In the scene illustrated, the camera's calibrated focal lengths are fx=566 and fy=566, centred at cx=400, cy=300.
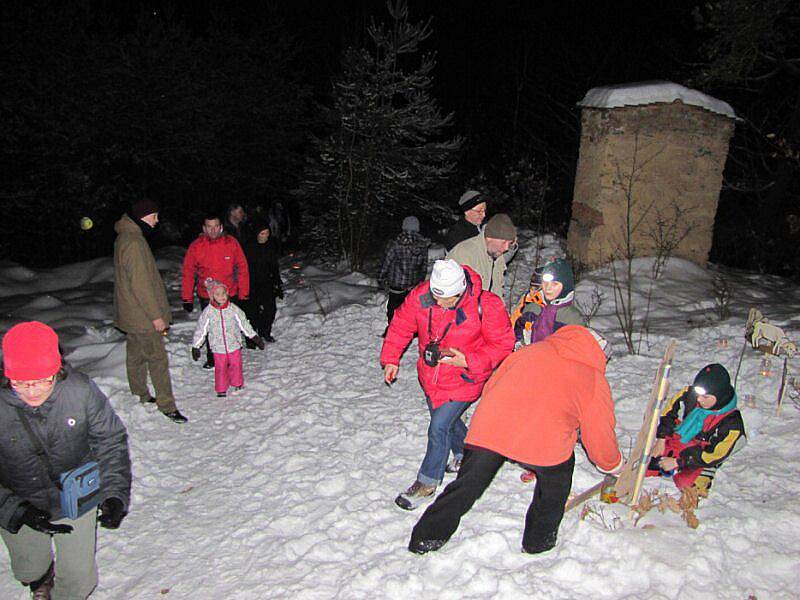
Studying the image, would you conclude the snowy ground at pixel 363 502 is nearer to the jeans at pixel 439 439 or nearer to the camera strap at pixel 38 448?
the jeans at pixel 439 439

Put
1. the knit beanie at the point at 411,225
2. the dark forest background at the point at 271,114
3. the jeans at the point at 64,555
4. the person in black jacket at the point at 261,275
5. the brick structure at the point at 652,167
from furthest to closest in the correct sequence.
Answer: the dark forest background at the point at 271,114
the brick structure at the point at 652,167
the person in black jacket at the point at 261,275
the knit beanie at the point at 411,225
the jeans at the point at 64,555

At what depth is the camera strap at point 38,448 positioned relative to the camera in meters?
2.88

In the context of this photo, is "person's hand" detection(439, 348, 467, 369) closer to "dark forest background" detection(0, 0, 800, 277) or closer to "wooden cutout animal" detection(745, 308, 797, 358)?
"wooden cutout animal" detection(745, 308, 797, 358)

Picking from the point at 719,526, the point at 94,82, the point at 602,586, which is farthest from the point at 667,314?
the point at 94,82

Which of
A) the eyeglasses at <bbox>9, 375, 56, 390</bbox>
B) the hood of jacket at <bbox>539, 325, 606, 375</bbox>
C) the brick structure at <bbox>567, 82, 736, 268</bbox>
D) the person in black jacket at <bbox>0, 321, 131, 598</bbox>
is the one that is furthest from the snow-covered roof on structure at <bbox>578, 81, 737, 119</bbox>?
the eyeglasses at <bbox>9, 375, 56, 390</bbox>

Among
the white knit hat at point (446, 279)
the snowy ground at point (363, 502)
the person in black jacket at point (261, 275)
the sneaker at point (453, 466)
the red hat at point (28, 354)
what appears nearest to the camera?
the red hat at point (28, 354)

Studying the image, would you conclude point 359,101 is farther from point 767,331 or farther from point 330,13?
point 330,13

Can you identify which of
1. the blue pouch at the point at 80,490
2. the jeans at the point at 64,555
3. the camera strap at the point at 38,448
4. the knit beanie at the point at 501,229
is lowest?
the jeans at the point at 64,555

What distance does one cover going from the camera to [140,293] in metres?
5.27

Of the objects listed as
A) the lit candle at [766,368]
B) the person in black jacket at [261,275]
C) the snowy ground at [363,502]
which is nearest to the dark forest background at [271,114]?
the lit candle at [766,368]

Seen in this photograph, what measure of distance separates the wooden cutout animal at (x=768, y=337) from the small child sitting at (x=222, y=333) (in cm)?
499

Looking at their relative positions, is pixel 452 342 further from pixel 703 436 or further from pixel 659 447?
pixel 703 436

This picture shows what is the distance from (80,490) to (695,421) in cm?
398

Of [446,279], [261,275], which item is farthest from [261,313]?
[446,279]
